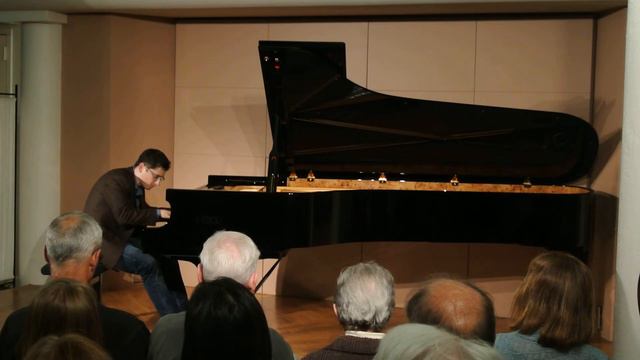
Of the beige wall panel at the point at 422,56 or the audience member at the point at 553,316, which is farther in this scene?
the beige wall panel at the point at 422,56

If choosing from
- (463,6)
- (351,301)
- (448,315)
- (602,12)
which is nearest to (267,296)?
(463,6)

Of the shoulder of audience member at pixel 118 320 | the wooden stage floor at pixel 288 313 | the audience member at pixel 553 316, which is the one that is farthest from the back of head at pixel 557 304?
the wooden stage floor at pixel 288 313

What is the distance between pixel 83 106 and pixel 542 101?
12.3ft

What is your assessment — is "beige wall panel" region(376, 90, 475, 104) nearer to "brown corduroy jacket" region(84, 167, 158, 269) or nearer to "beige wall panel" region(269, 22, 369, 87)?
"beige wall panel" region(269, 22, 369, 87)

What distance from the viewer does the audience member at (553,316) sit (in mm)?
2652

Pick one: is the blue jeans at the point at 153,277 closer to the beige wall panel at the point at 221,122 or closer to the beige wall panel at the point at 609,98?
the beige wall panel at the point at 221,122

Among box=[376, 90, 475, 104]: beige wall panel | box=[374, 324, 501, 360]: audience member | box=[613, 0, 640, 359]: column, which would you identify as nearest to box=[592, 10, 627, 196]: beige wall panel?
box=[376, 90, 475, 104]: beige wall panel

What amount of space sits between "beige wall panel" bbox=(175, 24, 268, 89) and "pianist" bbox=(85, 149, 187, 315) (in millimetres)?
1856

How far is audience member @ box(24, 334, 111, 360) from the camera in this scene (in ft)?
5.64

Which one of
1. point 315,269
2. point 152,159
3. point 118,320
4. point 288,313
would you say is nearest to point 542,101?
point 315,269

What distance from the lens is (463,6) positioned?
20.8 ft

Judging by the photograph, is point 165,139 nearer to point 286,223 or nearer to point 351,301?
point 286,223

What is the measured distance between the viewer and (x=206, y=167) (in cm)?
752

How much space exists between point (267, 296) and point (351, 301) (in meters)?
4.82
